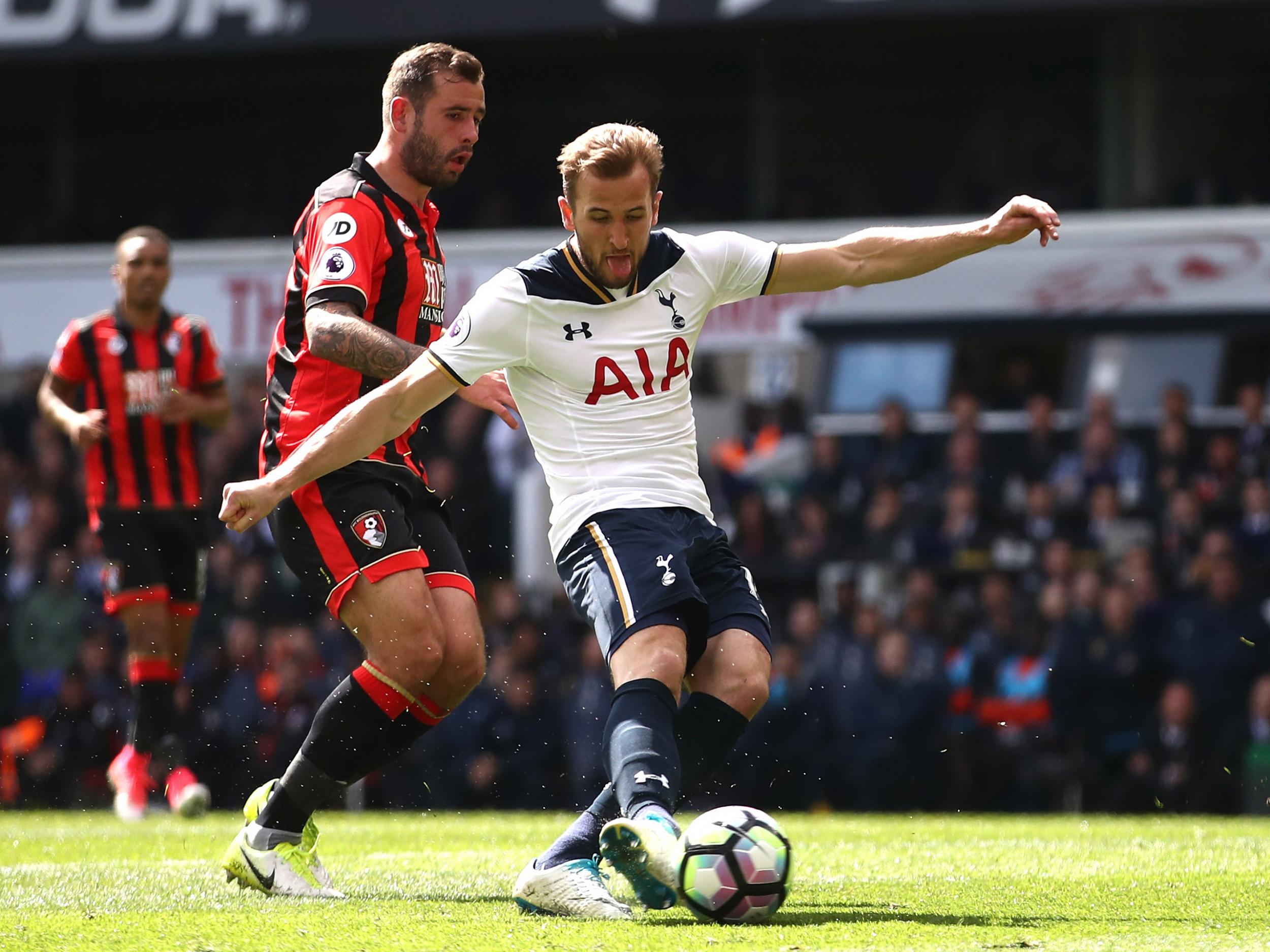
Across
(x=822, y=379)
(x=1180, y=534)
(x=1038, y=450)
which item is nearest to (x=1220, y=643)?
(x=1180, y=534)

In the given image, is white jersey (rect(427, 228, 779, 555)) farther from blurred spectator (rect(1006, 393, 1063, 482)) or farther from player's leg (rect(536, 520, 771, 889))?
blurred spectator (rect(1006, 393, 1063, 482))

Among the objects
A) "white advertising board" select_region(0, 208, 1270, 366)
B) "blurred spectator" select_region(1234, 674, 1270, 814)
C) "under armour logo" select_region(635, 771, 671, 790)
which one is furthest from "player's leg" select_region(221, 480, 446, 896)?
"white advertising board" select_region(0, 208, 1270, 366)

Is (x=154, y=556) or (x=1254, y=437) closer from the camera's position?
(x=154, y=556)

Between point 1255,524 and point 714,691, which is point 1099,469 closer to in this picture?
point 1255,524

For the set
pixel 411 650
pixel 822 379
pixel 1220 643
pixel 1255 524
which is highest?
pixel 822 379

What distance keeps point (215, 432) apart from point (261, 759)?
13.8 feet

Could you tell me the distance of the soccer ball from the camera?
4031 millimetres

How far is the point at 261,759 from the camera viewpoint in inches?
437

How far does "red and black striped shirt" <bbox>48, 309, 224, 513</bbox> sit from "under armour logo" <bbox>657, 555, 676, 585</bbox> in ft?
15.2

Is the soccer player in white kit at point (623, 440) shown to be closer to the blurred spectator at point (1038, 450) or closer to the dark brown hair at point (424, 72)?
the dark brown hair at point (424, 72)

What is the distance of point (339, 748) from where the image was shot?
201 inches

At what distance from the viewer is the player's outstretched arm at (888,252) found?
4.87 meters

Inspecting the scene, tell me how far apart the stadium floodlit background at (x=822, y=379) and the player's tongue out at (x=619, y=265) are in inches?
247

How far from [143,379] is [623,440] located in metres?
4.63
